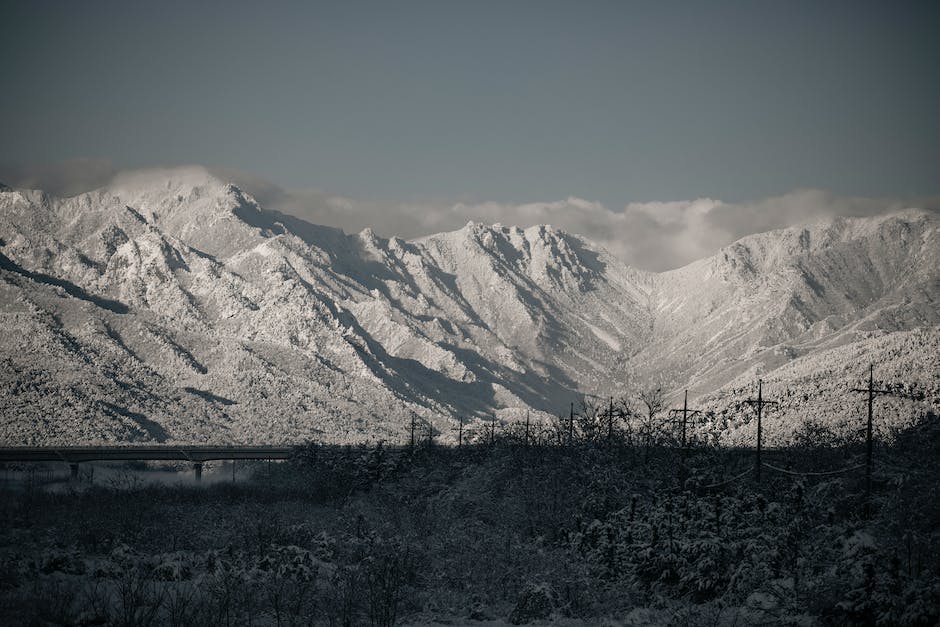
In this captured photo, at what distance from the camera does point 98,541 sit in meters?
51.3

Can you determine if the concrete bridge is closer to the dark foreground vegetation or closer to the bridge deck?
the bridge deck

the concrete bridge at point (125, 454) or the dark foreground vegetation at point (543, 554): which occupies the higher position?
the concrete bridge at point (125, 454)

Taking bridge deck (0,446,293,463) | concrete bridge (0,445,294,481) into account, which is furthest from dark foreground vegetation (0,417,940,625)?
bridge deck (0,446,293,463)

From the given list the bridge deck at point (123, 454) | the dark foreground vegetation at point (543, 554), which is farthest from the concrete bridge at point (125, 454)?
the dark foreground vegetation at point (543, 554)

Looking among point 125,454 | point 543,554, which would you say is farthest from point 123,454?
point 543,554

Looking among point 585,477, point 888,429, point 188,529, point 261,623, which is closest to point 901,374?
point 888,429

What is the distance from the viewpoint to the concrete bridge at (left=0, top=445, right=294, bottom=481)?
111 meters

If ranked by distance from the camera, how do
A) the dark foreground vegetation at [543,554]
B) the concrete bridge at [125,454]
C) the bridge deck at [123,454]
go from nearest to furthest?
the dark foreground vegetation at [543,554] < the concrete bridge at [125,454] < the bridge deck at [123,454]

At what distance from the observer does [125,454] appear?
11981 cm

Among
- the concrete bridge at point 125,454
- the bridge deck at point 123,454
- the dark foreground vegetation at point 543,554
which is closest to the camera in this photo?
the dark foreground vegetation at point 543,554

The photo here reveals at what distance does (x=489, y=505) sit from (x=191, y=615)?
40.6 metres

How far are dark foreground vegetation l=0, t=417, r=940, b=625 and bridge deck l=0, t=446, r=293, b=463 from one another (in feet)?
135

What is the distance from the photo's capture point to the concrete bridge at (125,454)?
11106cm

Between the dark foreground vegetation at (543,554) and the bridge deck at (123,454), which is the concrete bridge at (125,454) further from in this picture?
the dark foreground vegetation at (543,554)
